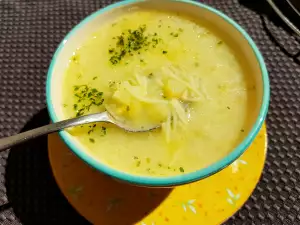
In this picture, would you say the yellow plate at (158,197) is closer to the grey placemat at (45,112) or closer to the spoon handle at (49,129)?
the grey placemat at (45,112)

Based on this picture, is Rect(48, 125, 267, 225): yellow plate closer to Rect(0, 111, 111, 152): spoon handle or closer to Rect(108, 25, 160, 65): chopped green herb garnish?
Rect(0, 111, 111, 152): spoon handle

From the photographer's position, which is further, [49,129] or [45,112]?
Answer: [45,112]

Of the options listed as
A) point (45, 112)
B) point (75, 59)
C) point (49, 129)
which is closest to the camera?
point (49, 129)

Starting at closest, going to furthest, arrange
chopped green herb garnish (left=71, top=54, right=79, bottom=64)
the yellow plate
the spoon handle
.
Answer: the spoon handle < the yellow plate < chopped green herb garnish (left=71, top=54, right=79, bottom=64)

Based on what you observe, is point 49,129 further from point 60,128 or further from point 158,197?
point 158,197

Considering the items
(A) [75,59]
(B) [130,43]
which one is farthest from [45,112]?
(B) [130,43]

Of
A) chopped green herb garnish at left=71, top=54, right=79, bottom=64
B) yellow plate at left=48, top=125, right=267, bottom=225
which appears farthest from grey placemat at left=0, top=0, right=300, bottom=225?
chopped green herb garnish at left=71, top=54, right=79, bottom=64
